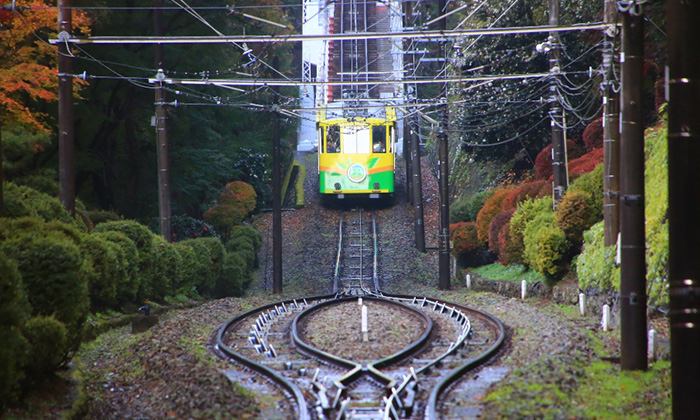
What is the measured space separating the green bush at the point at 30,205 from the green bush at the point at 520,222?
39.5 feet

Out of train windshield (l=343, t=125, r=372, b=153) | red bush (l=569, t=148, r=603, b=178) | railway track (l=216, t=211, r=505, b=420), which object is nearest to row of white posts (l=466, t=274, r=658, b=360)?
railway track (l=216, t=211, r=505, b=420)

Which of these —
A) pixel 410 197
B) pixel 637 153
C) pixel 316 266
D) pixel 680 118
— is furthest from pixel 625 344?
Result: pixel 410 197

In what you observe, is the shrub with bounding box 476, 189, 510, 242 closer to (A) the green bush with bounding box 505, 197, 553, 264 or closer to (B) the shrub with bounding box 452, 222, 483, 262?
(B) the shrub with bounding box 452, 222, 483, 262

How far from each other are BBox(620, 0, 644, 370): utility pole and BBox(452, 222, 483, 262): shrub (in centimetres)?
1782

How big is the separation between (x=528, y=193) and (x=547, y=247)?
19.7ft

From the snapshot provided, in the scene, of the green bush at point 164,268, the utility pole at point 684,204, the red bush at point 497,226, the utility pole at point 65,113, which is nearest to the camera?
the utility pole at point 684,204

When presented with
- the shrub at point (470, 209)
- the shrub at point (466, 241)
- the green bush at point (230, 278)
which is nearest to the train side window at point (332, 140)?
the shrub at point (470, 209)

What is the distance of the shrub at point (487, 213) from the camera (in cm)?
2658

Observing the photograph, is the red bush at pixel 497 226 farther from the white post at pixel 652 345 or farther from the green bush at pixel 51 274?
the green bush at pixel 51 274

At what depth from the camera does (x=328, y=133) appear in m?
34.0

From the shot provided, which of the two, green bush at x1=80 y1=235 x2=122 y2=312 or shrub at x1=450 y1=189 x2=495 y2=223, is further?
shrub at x1=450 y1=189 x2=495 y2=223

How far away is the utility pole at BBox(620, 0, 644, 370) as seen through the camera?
994 cm

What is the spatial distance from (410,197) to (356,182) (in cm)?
706

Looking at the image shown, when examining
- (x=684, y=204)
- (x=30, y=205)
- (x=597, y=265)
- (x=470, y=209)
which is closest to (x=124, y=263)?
(x=30, y=205)
